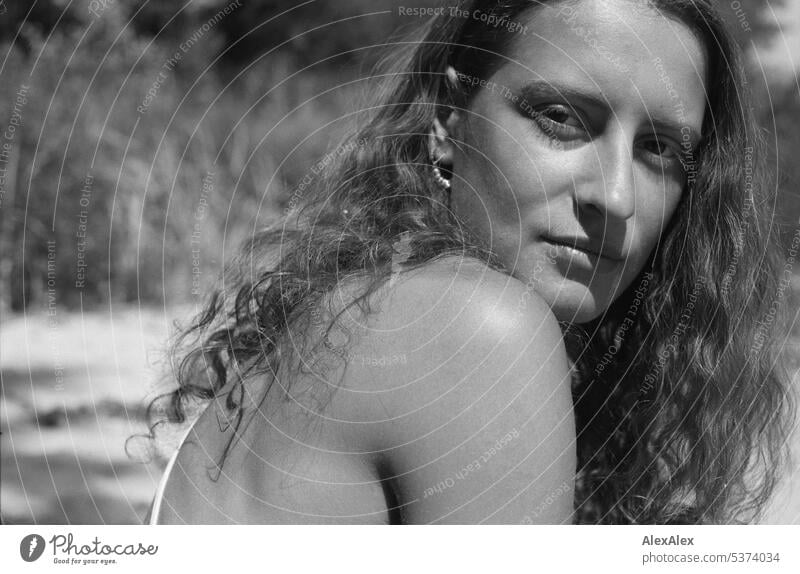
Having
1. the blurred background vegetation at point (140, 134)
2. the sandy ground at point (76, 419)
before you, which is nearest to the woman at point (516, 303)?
the sandy ground at point (76, 419)

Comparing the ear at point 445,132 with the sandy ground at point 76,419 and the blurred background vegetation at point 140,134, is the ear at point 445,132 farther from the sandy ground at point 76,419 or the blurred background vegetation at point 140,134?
the blurred background vegetation at point 140,134

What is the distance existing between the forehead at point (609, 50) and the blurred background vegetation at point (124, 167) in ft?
4.59

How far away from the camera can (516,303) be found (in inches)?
33.6

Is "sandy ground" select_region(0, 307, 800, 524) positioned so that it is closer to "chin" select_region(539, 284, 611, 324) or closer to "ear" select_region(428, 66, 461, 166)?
"chin" select_region(539, 284, 611, 324)

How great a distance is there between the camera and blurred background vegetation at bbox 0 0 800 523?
2459 millimetres

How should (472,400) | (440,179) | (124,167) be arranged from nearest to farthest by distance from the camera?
(472,400)
(440,179)
(124,167)

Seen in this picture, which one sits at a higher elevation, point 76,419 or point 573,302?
point 573,302

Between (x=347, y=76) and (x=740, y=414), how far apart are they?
88.0 inches

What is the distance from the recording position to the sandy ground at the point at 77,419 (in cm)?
201

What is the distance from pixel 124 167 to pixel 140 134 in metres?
0.14

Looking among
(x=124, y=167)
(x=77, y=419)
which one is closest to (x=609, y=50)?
(x=77, y=419)

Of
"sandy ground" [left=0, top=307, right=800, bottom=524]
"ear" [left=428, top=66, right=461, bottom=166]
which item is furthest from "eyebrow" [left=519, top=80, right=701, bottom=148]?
"sandy ground" [left=0, top=307, right=800, bottom=524]
